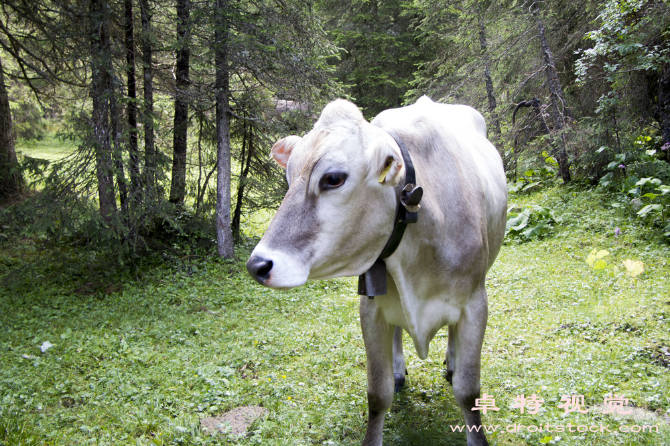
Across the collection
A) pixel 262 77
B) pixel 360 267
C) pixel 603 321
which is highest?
pixel 262 77

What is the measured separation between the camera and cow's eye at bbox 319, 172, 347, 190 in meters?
1.99

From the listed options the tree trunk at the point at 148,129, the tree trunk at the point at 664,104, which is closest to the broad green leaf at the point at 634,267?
the tree trunk at the point at 664,104

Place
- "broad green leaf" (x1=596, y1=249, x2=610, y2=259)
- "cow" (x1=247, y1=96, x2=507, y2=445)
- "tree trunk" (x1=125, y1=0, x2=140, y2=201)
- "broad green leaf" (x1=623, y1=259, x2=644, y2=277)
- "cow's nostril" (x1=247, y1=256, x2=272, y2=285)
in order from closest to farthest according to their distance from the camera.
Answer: "cow's nostril" (x1=247, y1=256, x2=272, y2=285) → "cow" (x1=247, y1=96, x2=507, y2=445) → "broad green leaf" (x1=623, y1=259, x2=644, y2=277) → "tree trunk" (x1=125, y1=0, x2=140, y2=201) → "broad green leaf" (x1=596, y1=249, x2=610, y2=259)

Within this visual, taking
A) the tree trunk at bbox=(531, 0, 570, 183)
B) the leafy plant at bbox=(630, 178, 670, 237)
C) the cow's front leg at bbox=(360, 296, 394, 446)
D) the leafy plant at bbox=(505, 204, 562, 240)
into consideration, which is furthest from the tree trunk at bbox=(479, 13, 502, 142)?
the cow's front leg at bbox=(360, 296, 394, 446)

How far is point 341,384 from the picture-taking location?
4121 millimetres

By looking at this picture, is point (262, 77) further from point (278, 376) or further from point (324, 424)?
point (324, 424)

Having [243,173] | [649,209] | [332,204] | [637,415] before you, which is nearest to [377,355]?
[332,204]

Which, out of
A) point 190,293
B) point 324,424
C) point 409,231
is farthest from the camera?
point 190,293

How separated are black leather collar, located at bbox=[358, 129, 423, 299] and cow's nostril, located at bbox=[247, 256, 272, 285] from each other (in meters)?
0.64

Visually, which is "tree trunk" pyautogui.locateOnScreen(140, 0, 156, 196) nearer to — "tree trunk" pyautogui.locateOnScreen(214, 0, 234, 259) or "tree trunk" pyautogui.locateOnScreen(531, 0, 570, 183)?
"tree trunk" pyautogui.locateOnScreen(214, 0, 234, 259)

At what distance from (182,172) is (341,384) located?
17.3ft

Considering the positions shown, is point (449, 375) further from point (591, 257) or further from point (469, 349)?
point (591, 257)

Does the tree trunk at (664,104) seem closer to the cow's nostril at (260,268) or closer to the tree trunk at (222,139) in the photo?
the tree trunk at (222,139)

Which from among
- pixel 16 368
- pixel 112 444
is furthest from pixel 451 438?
pixel 16 368
